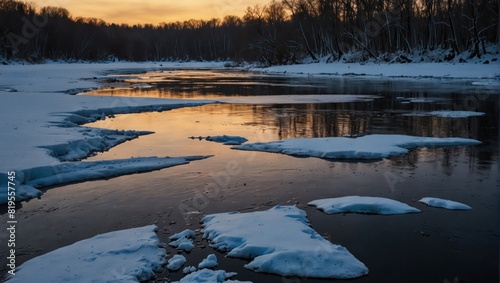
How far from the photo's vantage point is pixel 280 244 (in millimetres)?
6316

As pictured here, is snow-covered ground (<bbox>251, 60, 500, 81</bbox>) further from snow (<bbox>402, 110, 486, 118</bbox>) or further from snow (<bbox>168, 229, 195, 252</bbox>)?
snow (<bbox>168, 229, 195, 252</bbox>)

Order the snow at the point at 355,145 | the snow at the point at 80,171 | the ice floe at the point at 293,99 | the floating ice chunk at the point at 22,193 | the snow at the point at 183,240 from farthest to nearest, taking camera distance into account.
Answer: the ice floe at the point at 293,99, the snow at the point at 355,145, the snow at the point at 80,171, the floating ice chunk at the point at 22,193, the snow at the point at 183,240

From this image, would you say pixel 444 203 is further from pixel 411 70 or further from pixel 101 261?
pixel 411 70

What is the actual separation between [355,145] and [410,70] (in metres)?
37.6

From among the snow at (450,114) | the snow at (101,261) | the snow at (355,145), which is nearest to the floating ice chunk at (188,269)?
the snow at (101,261)

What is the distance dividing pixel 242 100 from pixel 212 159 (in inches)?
537

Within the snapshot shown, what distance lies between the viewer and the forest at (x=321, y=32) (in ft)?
164

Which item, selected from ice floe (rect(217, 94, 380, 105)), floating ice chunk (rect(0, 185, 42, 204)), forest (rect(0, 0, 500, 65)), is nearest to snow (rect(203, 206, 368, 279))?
floating ice chunk (rect(0, 185, 42, 204))

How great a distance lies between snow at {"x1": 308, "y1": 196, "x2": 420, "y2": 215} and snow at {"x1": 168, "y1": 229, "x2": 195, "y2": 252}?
2346 millimetres

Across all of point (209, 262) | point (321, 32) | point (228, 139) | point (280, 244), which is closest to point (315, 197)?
point (280, 244)

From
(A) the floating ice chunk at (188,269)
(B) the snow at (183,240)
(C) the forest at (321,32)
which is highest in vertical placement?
(C) the forest at (321,32)

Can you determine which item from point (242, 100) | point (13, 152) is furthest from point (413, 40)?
point (13, 152)

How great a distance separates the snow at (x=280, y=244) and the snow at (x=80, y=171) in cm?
356

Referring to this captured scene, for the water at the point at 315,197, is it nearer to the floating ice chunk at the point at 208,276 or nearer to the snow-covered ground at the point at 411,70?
the floating ice chunk at the point at 208,276
